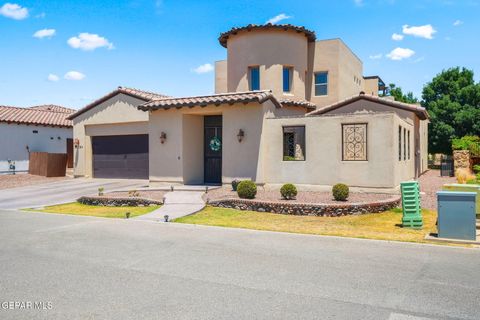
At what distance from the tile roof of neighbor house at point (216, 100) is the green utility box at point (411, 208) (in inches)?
311

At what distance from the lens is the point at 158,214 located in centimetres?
1310

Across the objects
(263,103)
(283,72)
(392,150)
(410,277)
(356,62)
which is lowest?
(410,277)

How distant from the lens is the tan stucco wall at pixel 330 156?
15.7 meters

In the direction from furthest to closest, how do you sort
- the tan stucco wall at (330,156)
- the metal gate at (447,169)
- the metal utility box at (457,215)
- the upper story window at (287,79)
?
the metal gate at (447,169) < the upper story window at (287,79) < the tan stucco wall at (330,156) < the metal utility box at (457,215)

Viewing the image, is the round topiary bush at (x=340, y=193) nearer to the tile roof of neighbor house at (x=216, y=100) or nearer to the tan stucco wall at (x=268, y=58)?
the tile roof of neighbor house at (x=216, y=100)

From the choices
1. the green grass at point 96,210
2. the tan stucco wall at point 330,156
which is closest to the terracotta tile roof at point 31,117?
the green grass at point 96,210

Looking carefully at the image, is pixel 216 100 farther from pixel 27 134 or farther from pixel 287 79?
pixel 27 134

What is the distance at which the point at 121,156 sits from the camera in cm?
2445

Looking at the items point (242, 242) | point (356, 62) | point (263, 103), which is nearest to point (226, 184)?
point (263, 103)

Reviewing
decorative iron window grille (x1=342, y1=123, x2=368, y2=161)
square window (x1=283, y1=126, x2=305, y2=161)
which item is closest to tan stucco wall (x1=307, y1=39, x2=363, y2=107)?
square window (x1=283, y1=126, x2=305, y2=161)

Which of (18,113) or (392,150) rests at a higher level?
(18,113)

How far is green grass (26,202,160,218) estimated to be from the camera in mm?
13707

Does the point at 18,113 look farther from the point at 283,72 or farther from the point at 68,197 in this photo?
the point at 283,72

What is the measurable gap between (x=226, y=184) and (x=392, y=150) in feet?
24.2
